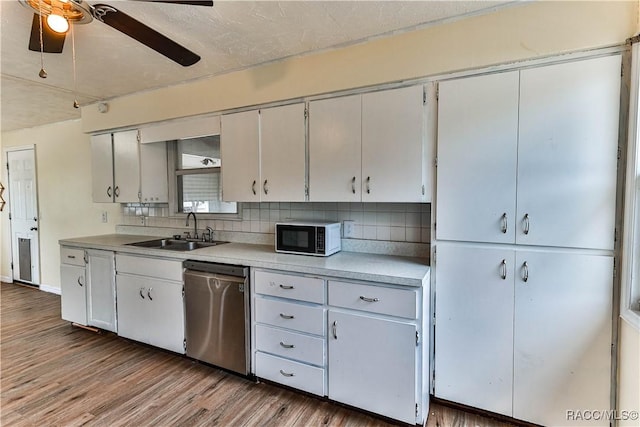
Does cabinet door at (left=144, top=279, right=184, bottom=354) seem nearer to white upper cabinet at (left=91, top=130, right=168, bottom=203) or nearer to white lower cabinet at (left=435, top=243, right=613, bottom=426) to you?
white upper cabinet at (left=91, top=130, right=168, bottom=203)

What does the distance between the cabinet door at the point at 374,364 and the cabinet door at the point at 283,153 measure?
1.00 m

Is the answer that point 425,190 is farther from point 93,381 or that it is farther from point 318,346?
point 93,381

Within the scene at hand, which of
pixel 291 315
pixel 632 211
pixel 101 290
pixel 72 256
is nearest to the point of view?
pixel 632 211

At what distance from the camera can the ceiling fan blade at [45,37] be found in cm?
163

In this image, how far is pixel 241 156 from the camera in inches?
103

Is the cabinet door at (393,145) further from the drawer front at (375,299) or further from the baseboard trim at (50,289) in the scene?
the baseboard trim at (50,289)

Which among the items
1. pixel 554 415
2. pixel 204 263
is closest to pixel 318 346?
pixel 204 263

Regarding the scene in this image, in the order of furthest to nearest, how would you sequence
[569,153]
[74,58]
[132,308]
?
[132,308] < [74,58] < [569,153]

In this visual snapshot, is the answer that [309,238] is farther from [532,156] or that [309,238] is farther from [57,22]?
[57,22]

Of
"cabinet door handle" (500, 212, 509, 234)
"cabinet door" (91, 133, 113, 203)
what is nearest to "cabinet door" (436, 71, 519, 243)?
"cabinet door handle" (500, 212, 509, 234)

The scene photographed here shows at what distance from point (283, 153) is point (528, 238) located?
1740 mm

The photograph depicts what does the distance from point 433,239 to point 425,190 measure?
320mm

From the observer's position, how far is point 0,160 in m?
5.05

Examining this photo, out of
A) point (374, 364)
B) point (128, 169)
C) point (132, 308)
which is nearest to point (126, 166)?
point (128, 169)
